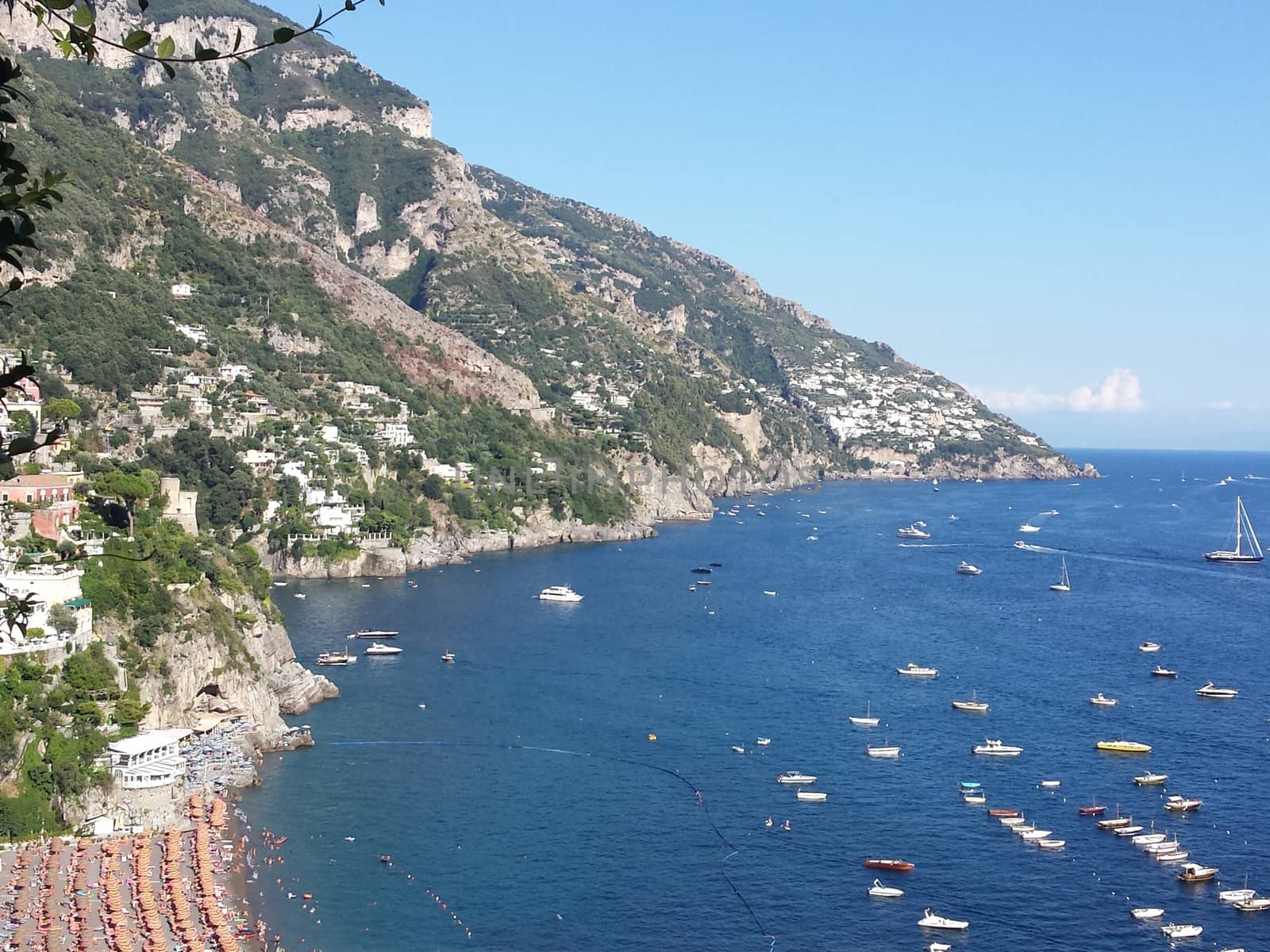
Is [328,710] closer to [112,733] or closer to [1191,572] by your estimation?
[112,733]

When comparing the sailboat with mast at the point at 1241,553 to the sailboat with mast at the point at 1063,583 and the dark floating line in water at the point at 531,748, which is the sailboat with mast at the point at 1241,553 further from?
the dark floating line in water at the point at 531,748

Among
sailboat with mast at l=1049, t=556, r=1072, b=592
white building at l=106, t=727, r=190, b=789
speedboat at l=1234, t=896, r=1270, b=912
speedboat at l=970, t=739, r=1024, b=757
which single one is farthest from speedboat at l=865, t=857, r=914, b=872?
sailboat with mast at l=1049, t=556, r=1072, b=592

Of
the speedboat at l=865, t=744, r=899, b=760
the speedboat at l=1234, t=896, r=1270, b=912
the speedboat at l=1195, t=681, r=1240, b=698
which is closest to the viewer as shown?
the speedboat at l=1234, t=896, r=1270, b=912

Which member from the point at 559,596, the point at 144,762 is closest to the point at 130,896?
the point at 144,762

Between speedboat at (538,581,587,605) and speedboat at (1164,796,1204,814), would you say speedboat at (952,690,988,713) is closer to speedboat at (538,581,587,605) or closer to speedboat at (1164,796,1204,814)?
speedboat at (1164,796,1204,814)

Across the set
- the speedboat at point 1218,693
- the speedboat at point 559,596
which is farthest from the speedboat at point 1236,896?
the speedboat at point 559,596

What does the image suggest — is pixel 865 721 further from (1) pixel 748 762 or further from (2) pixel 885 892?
(2) pixel 885 892

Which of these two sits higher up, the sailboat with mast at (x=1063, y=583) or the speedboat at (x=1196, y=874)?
the sailboat with mast at (x=1063, y=583)
